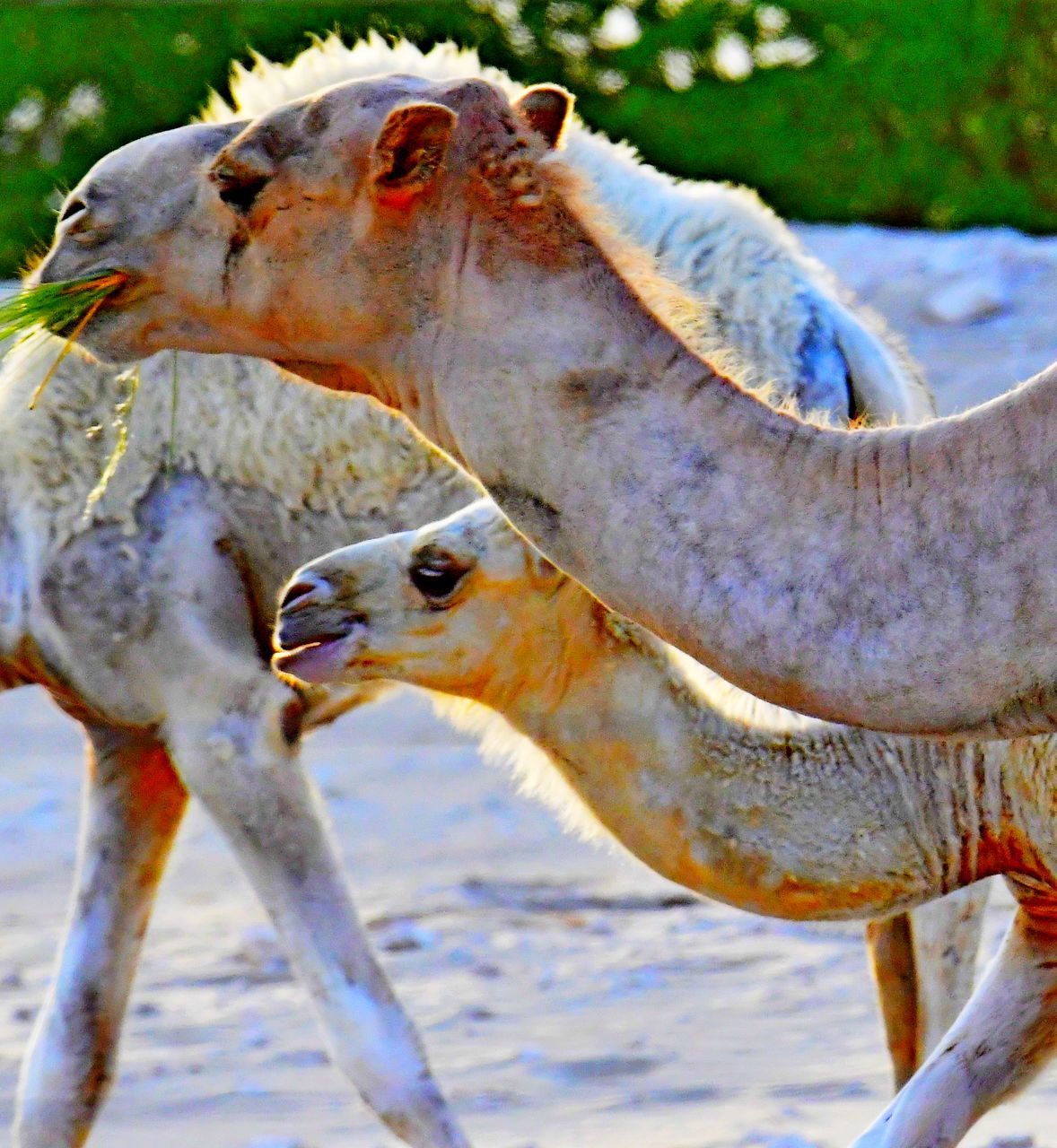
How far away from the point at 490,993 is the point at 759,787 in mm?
2717

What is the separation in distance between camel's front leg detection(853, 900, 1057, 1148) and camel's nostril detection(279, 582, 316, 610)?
49.3 inches

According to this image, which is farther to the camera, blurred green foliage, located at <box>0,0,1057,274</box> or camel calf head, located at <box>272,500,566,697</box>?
blurred green foliage, located at <box>0,0,1057,274</box>

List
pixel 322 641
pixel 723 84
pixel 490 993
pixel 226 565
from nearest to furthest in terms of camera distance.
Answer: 1. pixel 322 641
2. pixel 226 565
3. pixel 490 993
4. pixel 723 84

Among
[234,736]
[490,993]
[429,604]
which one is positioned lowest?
[490,993]

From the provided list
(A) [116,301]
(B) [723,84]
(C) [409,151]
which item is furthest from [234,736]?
(B) [723,84]

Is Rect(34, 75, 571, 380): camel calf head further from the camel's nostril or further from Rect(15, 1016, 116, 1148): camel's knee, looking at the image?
Rect(15, 1016, 116, 1148): camel's knee

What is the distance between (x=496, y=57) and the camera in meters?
14.4

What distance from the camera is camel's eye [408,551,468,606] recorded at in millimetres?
4055

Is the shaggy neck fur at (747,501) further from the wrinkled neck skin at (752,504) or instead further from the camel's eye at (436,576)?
the camel's eye at (436,576)

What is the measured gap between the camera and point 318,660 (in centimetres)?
393

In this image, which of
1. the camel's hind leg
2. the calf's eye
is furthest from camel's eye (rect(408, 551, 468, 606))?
the camel's hind leg

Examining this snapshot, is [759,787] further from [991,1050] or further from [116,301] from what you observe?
[116,301]

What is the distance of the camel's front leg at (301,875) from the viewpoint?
470 centimetres

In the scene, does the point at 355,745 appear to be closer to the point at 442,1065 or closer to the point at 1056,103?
the point at 442,1065
